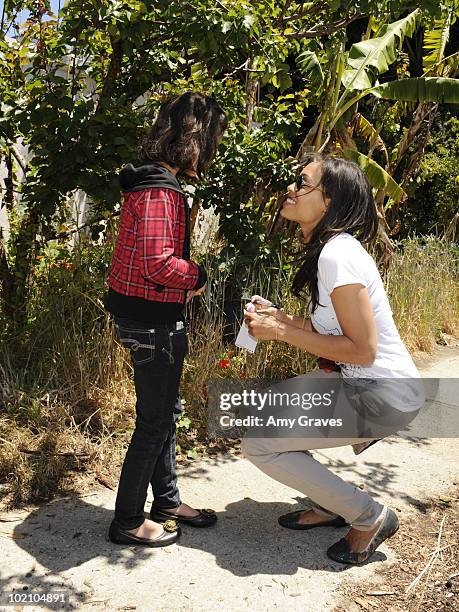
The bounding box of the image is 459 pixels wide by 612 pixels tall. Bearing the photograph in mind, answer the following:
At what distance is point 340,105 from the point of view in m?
6.99

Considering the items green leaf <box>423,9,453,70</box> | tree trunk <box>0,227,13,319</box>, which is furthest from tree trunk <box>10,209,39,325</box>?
green leaf <box>423,9,453,70</box>

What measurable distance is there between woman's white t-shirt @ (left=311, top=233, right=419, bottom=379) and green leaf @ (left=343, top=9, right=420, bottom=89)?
14.2 feet

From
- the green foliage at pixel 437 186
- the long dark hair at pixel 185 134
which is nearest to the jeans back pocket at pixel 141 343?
the long dark hair at pixel 185 134

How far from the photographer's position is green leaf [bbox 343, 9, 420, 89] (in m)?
6.93

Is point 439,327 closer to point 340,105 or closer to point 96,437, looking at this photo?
point 340,105

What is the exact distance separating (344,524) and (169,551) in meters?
0.95

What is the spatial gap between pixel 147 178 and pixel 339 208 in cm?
89

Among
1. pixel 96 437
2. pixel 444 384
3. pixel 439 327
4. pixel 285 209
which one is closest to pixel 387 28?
pixel 439 327

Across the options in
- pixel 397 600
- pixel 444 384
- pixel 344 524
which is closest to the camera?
pixel 397 600

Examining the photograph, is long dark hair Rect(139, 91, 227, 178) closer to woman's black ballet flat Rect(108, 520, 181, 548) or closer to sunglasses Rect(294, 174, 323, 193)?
sunglasses Rect(294, 174, 323, 193)

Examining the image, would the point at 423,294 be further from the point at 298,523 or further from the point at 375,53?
→ the point at 298,523

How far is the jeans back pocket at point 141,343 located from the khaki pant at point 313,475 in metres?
0.68

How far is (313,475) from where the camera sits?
3.10 m

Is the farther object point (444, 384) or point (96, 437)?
point (444, 384)
